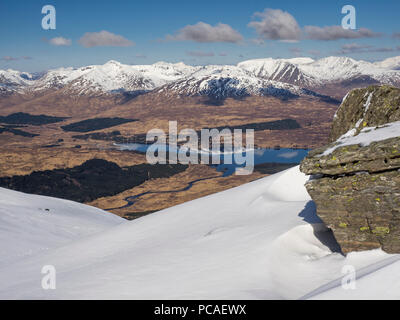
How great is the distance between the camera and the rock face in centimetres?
1105

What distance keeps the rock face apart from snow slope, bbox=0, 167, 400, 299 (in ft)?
2.22

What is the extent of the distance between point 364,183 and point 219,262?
19.4ft

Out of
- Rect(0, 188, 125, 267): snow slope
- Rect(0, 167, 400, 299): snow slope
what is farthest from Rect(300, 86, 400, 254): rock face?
Rect(0, 188, 125, 267): snow slope

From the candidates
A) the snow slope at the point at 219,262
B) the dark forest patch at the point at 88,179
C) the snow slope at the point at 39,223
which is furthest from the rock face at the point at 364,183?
the dark forest patch at the point at 88,179

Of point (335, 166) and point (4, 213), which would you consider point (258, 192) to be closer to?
point (335, 166)

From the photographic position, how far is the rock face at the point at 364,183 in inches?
435

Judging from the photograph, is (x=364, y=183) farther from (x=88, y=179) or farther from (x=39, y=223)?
(x=88, y=179)

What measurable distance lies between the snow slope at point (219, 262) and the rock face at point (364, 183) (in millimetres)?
677

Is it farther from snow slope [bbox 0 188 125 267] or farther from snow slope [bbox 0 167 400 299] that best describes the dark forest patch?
snow slope [bbox 0 167 400 299]

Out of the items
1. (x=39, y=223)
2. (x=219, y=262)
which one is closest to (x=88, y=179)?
(x=39, y=223)

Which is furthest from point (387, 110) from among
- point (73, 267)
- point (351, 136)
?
point (73, 267)

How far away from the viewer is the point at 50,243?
25484 millimetres

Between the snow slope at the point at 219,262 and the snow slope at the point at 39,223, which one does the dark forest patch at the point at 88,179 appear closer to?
the snow slope at the point at 39,223
